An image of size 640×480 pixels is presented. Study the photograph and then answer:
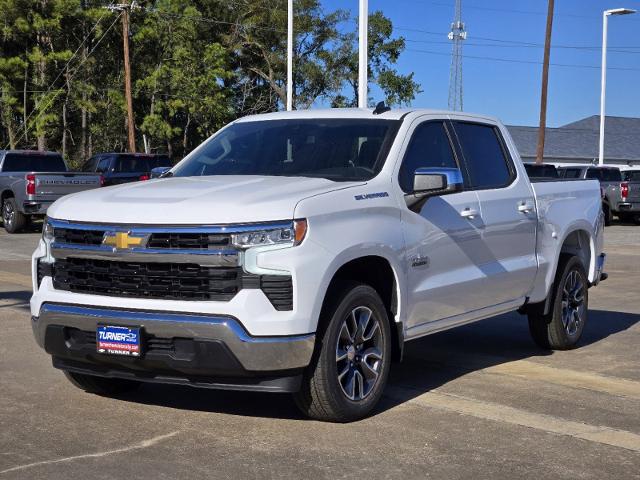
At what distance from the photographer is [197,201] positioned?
18.6 ft

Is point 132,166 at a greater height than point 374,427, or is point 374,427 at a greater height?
point 132,166

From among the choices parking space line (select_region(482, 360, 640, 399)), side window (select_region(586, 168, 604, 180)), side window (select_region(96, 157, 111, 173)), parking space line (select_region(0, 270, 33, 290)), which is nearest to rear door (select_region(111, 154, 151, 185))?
side window (select_region(96, 157, 111, 173))

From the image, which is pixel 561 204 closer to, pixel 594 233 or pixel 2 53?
pixel 594 233

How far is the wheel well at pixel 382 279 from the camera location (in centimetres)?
613

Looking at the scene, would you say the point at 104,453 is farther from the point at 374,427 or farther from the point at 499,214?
the point at 499,214

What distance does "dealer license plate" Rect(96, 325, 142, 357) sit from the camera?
5566 millimetres

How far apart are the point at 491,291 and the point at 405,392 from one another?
42.3 inches

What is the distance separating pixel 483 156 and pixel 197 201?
2.92 metres

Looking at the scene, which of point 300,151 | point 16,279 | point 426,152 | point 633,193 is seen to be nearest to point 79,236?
point 300,151

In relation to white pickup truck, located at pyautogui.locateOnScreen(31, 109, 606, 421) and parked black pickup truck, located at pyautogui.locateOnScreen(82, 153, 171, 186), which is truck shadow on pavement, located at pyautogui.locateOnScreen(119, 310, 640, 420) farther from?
parked black pickup truck, located at pyautogui.locateOnScreen(82, 153, 171, 186)

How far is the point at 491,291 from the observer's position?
24.3 feet

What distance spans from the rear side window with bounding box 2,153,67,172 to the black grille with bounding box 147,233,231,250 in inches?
772

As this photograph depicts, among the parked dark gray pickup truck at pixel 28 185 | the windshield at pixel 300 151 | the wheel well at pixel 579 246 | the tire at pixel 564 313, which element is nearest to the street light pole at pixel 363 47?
the parked dark gray pickup truck at pixel 28 185

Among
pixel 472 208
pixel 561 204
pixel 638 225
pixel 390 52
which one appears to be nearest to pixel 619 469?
pixel 472 208
